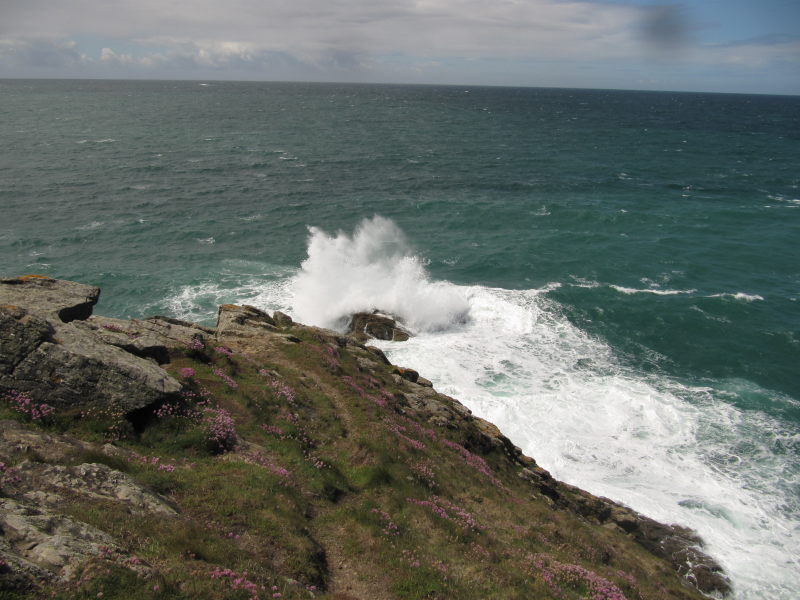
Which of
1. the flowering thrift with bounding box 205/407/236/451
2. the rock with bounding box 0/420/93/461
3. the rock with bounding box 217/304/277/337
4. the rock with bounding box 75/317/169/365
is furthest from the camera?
the rock with bounding box 217/304/277/337

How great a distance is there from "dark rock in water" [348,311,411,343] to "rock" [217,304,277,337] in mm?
14674

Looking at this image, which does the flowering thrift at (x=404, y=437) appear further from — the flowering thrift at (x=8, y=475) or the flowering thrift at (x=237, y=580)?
the flowering thrift at (x=8, y=475)

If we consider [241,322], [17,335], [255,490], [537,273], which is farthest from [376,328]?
[17,335]

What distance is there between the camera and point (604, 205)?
86.2m

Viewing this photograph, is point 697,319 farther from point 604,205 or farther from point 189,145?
point 189,145

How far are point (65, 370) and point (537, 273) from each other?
53354 millimetres

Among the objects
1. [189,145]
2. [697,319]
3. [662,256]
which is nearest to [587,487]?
[697,319]

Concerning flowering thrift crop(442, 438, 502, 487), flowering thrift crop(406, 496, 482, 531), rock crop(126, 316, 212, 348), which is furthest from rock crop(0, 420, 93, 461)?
flowering thrift crop(442, 438, 502, 487)

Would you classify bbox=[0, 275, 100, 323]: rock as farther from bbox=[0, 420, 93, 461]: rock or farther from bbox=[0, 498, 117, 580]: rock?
bbox=[0, 498, 117, 580]: rock

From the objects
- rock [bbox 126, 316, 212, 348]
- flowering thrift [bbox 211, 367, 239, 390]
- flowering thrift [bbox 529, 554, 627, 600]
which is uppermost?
rock [bbox 126, 316, 212, 348]

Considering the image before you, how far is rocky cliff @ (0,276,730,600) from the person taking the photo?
11.6 meters

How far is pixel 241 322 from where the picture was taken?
32.4 metres

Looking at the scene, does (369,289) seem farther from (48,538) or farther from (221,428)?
(48,538)

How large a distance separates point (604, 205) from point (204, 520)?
86.2 metres
